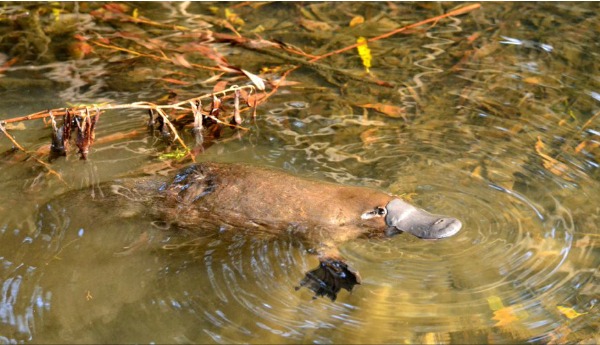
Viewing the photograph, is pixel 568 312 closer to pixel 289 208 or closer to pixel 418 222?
pixel 418 222

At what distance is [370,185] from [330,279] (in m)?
0.81

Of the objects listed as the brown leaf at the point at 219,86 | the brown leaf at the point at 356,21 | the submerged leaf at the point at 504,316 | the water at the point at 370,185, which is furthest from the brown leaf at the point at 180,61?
the submerged leaf at the point at 504,316

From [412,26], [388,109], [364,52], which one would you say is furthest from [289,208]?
[412,26]

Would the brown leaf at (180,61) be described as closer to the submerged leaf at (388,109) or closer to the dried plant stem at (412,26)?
the dried plant stem at (412,26)

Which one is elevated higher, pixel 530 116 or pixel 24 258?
pixel 530 116

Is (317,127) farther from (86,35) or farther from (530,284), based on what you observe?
(86,35)

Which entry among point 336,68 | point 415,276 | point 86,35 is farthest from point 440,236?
point 86,35

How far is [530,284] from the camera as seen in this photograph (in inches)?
115

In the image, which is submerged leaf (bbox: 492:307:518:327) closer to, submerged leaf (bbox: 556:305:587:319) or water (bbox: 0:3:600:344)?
water (bbox: 0:3:600:344)

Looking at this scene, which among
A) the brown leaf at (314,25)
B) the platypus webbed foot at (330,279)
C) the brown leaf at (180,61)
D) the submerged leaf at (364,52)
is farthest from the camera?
the brown leaf at (314,25)

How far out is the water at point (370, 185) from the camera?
9.02ft

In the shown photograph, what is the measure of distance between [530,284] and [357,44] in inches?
103

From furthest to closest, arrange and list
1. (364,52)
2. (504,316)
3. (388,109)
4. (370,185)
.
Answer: (364,52) → (388,109) → (370,185) → (504,316)

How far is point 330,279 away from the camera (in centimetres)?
287
